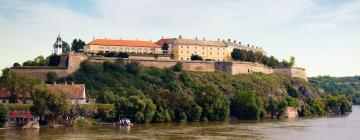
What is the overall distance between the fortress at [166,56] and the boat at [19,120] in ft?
86.3

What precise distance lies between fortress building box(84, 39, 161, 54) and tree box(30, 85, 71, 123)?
42.6 meters

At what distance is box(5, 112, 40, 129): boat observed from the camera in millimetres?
63844

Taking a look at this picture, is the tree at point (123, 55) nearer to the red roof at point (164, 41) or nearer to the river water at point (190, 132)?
→ the red roof at point (164, 41)

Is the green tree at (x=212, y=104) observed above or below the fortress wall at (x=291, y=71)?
below

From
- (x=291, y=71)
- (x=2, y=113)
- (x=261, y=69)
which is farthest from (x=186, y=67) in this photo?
(x=2, y=113)

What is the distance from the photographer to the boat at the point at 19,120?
209ft

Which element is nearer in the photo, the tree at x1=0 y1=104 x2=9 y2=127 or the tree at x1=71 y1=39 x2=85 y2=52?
the tree at x1=0 y1=104 x2=9 y2=127

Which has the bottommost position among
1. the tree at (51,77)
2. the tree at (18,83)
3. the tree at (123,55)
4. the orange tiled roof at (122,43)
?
the tree at (18,83)

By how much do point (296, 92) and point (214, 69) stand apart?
66.1 feet

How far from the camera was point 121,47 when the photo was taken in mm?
113188

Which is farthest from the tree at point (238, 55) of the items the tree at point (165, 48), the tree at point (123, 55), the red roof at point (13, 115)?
the red roof at point (13, 115)

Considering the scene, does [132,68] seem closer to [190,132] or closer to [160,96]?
[160,96]

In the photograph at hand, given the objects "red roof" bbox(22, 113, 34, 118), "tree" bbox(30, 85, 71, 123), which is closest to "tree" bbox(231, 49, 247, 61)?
"tree" bbox(30, 85, 71, 123)

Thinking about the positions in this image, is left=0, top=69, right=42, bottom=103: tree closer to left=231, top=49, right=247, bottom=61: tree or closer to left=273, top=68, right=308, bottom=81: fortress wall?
left=231, top=49, right=247, bottom=61: tree
